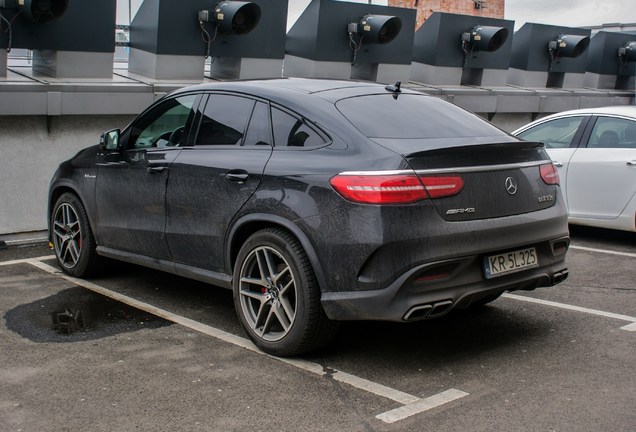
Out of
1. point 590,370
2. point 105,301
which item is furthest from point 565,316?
point 105,301

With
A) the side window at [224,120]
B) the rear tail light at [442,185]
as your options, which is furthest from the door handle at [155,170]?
the rear tail light at [442,185]

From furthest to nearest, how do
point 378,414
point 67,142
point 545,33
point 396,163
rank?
point 545,33 < point 67,142 < point 396,163 < point 378,414

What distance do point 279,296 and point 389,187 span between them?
0.98 metres

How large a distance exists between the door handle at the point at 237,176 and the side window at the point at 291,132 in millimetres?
268

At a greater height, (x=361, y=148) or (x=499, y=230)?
(x=361, y=148)

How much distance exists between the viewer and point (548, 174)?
5.67m

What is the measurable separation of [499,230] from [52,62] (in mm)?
6294

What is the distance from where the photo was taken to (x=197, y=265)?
6.04 metres

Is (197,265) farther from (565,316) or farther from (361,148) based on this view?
(565,316)

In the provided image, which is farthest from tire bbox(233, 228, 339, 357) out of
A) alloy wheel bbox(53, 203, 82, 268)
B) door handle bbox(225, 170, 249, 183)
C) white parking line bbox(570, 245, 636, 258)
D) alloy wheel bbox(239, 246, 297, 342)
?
white parking line bbox(570, 245, 636, 258)

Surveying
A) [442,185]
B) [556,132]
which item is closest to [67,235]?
[442,185]

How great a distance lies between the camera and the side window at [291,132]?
539cm

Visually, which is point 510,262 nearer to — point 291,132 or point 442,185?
point 442,185

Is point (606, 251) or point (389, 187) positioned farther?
point (606, 251)
